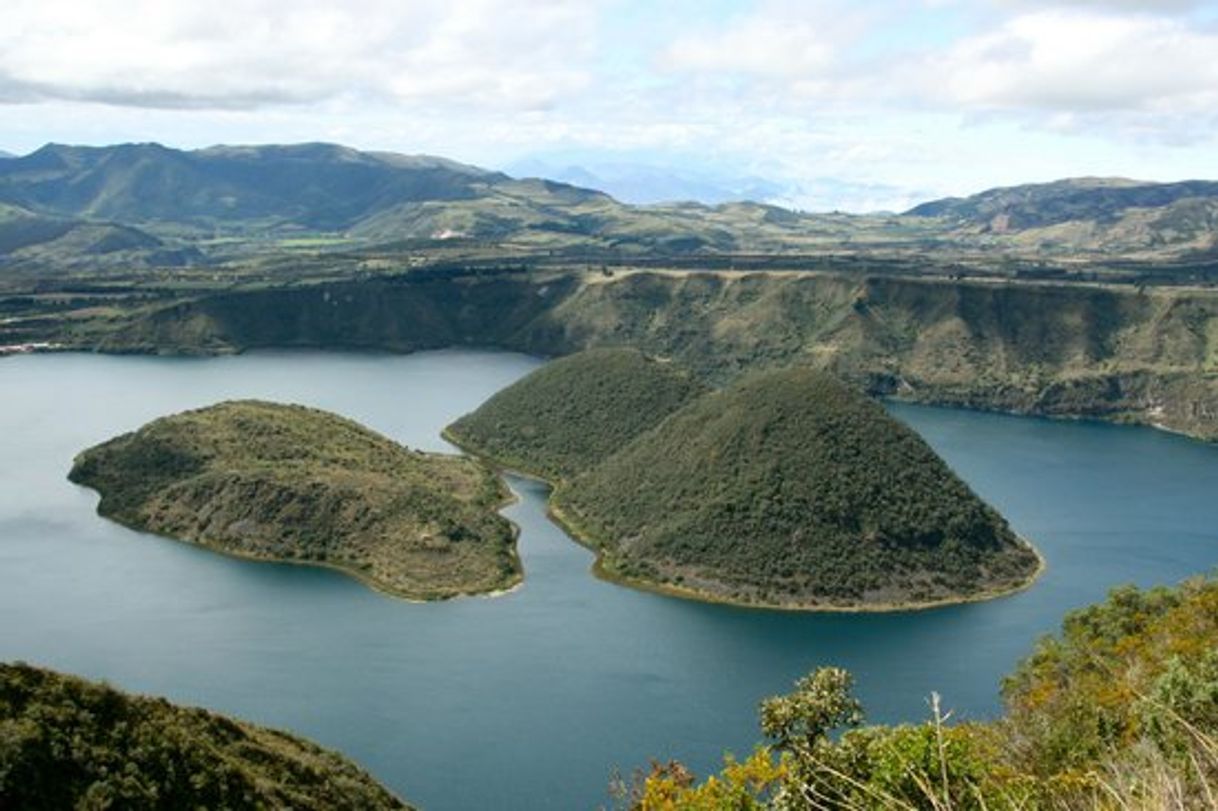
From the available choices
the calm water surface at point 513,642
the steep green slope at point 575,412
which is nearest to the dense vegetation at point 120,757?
the calm water surface at point 513,642

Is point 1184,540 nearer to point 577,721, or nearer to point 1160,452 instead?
point 1160,452

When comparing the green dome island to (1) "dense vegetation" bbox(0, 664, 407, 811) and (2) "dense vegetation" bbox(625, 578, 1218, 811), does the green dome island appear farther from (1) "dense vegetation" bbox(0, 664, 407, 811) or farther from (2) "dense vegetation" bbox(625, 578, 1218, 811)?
(1) "dense vegetation" bbox(0, 664, 407, 811)

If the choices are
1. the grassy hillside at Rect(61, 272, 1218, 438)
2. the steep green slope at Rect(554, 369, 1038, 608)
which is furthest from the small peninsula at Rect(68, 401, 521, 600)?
the grassy hillside at Rect(61, 272, 1218, 438)

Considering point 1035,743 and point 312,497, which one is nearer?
point 1035,743

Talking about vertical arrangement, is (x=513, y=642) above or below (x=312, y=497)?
below

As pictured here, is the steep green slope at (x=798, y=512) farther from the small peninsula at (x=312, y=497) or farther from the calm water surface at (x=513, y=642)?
the small peninsula at (x=312, y=497)

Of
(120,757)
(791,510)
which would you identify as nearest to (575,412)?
(791,510)

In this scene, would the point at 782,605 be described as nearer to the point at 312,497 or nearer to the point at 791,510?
the point at 791,510
